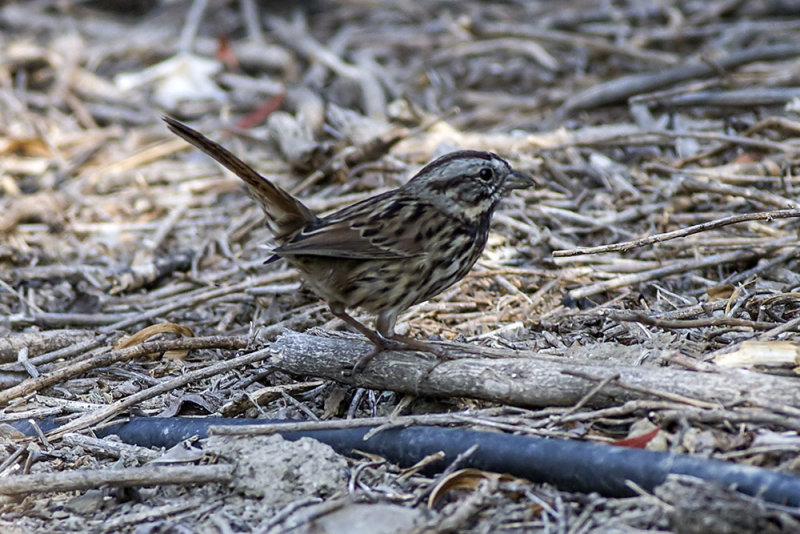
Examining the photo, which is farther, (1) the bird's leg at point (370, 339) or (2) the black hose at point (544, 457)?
(1) the bird's leg at point (370, 339)

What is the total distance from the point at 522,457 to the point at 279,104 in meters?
4.84

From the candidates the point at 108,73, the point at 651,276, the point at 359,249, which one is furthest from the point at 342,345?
the point at 108,73

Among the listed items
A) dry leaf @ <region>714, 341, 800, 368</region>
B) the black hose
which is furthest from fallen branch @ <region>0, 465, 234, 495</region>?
dry leaf @ <region>714, 341, 800, 368</region>

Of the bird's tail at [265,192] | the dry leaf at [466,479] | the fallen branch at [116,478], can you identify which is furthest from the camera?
the bird's tail at [265,192]

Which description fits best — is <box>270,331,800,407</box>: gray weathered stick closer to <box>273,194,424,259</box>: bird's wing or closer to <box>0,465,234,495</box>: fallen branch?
<box>273,194,424,259</box>: bird's wing

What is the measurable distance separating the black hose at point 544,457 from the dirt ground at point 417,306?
45 mm

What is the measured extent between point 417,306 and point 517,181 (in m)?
0.85

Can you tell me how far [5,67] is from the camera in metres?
7.89

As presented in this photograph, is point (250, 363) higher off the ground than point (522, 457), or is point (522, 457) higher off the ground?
point (522, 457)

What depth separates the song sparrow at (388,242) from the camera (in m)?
3.78

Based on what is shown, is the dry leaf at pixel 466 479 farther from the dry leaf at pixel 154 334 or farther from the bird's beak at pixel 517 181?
the dry leaf at pixel 154 334

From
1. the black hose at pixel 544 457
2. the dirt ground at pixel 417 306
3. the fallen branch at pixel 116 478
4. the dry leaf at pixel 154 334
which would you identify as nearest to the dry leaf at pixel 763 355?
the dirt ground at pixel 417 306

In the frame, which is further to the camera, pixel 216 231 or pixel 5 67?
pixel 5 67

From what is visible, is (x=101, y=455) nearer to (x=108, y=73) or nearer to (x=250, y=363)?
(x=250, y=363)
